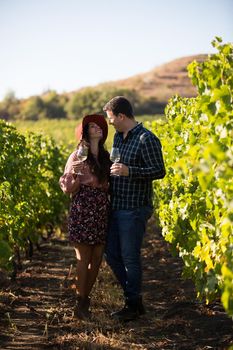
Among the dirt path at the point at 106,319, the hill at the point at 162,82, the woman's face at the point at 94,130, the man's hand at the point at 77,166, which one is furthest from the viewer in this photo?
the hill at the point at 162,82

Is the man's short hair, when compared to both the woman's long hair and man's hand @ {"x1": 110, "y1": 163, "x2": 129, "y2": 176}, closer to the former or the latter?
the woman's long hair

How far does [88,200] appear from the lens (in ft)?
15.2

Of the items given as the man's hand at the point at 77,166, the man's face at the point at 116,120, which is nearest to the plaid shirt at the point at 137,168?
the man's face at the point at 116,120

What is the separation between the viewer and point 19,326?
476 centimetres

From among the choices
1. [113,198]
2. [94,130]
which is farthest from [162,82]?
[113,198]

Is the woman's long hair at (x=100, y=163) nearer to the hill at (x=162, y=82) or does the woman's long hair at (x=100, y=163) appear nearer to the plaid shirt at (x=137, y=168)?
the plaid shirt at (x=137, y=168)

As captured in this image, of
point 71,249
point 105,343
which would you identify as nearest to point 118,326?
point 105,343

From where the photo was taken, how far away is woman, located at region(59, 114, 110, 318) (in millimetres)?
4586

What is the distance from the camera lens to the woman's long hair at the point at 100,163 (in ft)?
15.0

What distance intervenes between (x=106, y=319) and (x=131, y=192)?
107 cm

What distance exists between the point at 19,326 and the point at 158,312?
127 cm

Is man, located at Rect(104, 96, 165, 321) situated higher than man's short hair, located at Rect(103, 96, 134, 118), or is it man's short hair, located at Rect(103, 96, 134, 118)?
man's short hair, located at Rect(103, 96, 134, 118)

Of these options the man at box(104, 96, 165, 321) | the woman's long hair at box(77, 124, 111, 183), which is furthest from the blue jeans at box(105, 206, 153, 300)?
the woman's long hair at box(77, 124, 111, 183)

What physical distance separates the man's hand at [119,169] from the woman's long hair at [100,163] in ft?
0.81
